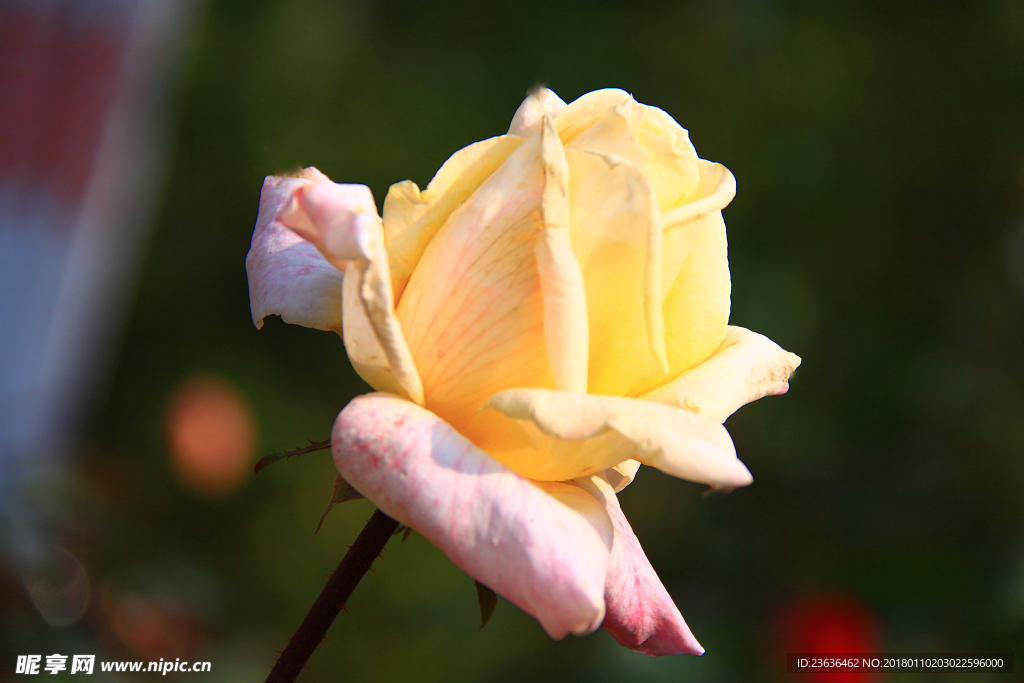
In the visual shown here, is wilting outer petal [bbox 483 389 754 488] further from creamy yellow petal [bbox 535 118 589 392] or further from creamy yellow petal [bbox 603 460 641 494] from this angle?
creamy yellow petal [bbox 603 460 641 494]

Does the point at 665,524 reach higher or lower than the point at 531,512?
lower

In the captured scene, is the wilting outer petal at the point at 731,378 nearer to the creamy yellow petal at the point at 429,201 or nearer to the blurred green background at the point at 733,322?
the creamy yellow petal at the point at 429,201

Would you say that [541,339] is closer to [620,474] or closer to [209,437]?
[620,474]

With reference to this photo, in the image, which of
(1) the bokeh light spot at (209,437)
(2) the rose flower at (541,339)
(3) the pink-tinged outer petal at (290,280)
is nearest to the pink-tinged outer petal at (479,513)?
(2) the rose flower at (541,339)

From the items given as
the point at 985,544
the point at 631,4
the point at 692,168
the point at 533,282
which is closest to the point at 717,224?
the point at 692,168

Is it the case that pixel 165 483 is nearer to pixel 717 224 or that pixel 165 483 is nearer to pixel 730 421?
pixel 730 421

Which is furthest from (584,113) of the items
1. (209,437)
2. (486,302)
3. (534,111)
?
(209,437)
